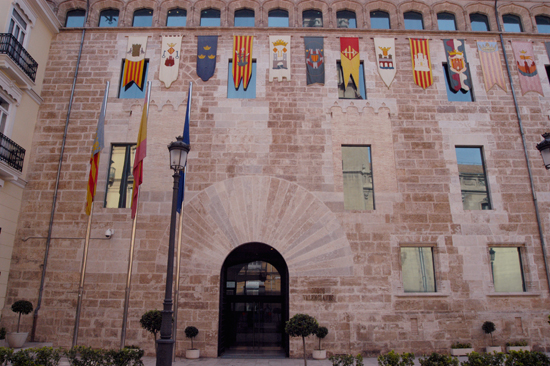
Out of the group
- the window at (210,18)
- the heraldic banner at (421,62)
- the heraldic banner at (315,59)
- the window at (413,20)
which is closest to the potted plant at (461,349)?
the heraldic banner at (421,62)

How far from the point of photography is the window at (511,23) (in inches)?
647

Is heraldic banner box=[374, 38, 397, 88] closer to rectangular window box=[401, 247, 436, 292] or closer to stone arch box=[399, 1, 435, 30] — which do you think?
stone arch box=[399, 1, 435, 30]

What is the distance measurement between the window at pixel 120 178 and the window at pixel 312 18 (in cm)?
928

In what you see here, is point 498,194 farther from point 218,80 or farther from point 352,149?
point 218,80

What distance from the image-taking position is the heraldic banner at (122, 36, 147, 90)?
49.4 ft

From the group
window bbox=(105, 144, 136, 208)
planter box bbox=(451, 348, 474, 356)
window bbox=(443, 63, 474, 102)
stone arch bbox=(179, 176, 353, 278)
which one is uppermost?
window bbox=(443, 63, 474, 102)

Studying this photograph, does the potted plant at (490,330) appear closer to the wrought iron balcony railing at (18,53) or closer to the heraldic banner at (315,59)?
the heraldic banner at (315,59)

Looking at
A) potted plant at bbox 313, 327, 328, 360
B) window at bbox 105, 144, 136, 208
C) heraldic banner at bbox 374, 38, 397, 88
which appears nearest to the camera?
potted plant at bbox 313, 327, 328, 360

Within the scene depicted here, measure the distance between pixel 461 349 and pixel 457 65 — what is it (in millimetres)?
11064

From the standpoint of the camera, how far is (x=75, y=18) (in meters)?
16.4

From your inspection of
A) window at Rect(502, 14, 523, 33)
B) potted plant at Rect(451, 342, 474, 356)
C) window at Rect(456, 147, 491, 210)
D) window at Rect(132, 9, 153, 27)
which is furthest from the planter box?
window at Rect(132, 9, 153, 27)

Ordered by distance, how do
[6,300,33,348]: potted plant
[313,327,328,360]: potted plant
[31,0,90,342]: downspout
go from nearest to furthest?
[6,300,33,348]: potted plant < [313,327,328,360]: potted plant < [31,0,90,342]: downspout

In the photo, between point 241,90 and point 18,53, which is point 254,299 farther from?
point 18,53

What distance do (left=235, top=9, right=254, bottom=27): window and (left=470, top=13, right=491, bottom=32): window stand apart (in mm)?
9928
